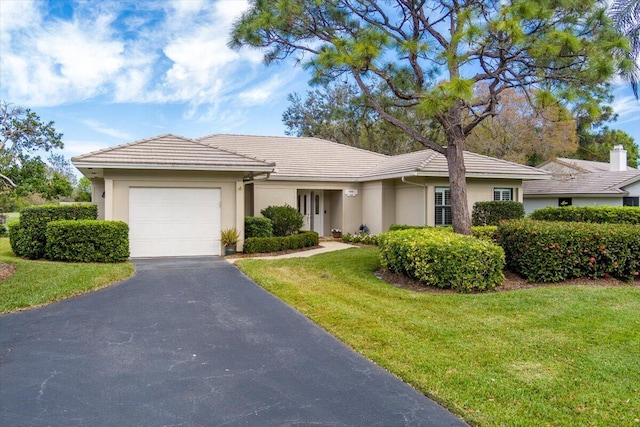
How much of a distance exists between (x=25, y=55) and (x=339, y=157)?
42.2ft

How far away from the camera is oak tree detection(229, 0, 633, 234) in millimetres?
8789

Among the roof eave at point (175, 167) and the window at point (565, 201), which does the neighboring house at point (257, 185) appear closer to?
the roof eave at point (175, 167)

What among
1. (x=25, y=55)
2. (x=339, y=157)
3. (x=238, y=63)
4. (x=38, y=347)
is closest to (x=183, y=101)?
(x=238, y=63)

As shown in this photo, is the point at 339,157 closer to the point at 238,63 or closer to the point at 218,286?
the point at 238,63

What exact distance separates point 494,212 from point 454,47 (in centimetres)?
863

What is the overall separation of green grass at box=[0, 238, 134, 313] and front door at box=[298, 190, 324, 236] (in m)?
9.31

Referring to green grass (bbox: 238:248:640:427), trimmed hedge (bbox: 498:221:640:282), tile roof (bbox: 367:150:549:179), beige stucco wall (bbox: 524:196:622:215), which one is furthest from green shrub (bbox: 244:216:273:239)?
beige stucco wall (bbox: 524:196:622:215)

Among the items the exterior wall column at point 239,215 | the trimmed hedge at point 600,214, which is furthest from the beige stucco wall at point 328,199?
the trimmed hedge at point 600,214

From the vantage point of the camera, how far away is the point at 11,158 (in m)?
14.1

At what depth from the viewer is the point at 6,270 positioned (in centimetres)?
952

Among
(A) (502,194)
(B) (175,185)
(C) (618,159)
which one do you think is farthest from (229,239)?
(C) (618,159)

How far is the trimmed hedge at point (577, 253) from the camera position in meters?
8.55

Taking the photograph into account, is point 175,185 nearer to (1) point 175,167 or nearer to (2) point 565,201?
(1) point 175,167

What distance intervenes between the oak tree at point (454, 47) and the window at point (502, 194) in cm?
734
